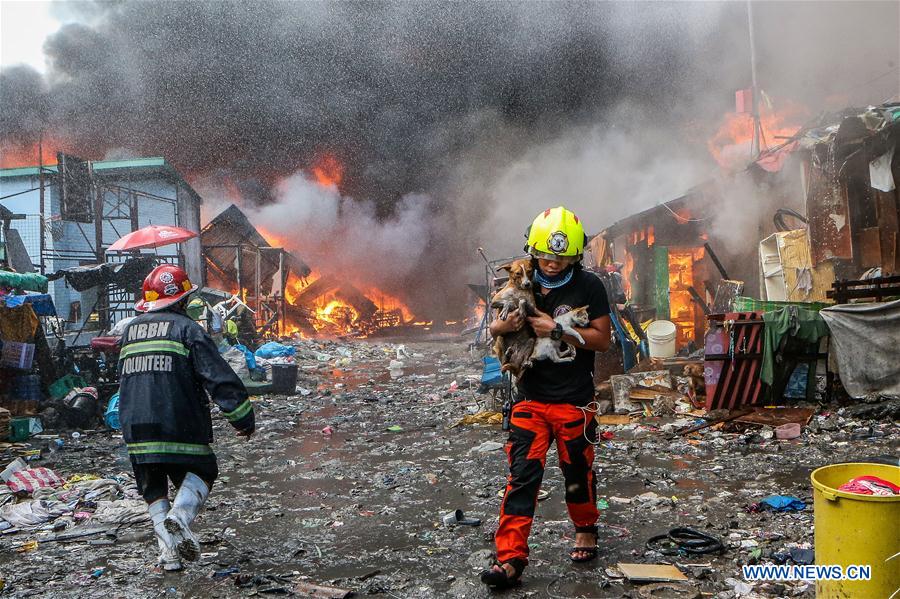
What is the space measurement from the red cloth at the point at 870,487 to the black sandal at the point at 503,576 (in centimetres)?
153

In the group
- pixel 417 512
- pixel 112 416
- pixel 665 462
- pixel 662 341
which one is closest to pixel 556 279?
pixel 417 512

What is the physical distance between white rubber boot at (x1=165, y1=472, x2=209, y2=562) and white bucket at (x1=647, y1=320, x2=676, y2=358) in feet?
28.2

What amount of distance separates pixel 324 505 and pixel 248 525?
655 mm

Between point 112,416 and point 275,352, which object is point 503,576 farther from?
point 275,352

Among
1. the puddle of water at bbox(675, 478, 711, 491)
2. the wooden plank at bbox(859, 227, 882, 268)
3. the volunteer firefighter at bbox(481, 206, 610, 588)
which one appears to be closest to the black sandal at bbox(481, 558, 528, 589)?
the volunteer firefighter at bbox(481, 206, 610, 588)

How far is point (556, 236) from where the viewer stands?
337 centimetres

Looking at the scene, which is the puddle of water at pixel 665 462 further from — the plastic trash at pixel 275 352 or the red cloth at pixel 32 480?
the plastic trash at pixel 275 352

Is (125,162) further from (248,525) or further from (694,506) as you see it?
(694,506)

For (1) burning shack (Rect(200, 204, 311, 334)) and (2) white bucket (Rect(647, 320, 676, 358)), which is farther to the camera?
(1) burning shack (Rect(200, 204, 311, 334))

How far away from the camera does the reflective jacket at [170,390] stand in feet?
11.8

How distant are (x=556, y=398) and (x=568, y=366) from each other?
0.19 metres

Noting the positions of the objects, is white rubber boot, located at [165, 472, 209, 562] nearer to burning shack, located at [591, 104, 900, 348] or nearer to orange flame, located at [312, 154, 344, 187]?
burning shack, located at [591, 104, 900, 348]

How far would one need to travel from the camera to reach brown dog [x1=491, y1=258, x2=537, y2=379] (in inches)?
134

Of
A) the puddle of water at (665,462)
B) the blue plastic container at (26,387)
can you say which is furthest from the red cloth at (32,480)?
the puddle of water at (665,462)
